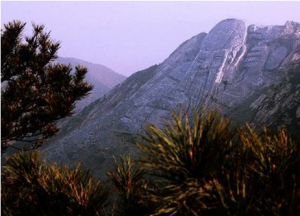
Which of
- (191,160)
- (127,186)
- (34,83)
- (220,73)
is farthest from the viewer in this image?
(220,73)

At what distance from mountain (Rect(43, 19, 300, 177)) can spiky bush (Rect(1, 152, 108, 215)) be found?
32652mm

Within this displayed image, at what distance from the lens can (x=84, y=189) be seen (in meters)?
5.92

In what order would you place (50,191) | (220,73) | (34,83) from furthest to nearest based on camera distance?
(220,73) < (34,83) < (50,191)

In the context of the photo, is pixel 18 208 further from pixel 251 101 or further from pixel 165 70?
pixel 165 70

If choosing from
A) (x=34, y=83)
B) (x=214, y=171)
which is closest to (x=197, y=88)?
(x=34, y=83)

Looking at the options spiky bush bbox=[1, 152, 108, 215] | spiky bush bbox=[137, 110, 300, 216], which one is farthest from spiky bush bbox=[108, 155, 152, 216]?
spiky bush bbox=[137, 110, 300, 216]

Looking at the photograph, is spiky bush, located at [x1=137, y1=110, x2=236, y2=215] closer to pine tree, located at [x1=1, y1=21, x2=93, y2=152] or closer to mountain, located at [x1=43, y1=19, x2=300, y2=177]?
pine tree, located at [x1=1, y1=21, x2=93, y2=152]

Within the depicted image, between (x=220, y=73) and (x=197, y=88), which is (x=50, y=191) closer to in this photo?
(x=197, y=88)

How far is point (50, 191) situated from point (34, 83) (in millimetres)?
5488

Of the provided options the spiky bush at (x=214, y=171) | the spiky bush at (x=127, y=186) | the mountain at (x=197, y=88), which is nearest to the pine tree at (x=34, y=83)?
the spiky bush at (x=127, y=186)

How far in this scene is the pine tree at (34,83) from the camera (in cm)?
1007

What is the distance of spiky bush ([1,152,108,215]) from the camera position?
228 inches

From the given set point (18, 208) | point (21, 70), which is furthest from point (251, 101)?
point (18, 208)

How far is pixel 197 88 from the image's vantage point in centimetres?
5781
